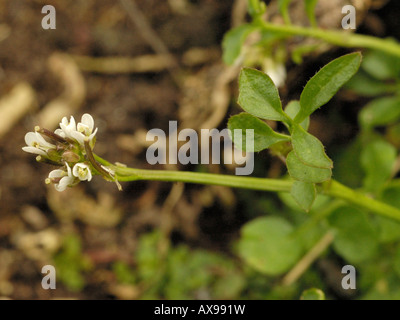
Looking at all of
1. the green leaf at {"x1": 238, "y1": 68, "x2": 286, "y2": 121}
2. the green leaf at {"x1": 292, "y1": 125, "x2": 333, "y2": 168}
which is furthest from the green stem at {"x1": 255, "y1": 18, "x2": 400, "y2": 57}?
the green leaf at {"x1": 292, "y1": 125, "x2": 333, "y2": 168}

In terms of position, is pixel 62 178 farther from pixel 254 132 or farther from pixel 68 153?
pixel 254 132

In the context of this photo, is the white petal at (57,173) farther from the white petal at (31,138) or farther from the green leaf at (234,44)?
the green leaf at (234,44)

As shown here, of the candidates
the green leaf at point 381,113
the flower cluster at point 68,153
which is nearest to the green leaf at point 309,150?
the flower cluster at point 68,153

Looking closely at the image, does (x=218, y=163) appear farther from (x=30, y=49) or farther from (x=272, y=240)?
(x=30, y=49)

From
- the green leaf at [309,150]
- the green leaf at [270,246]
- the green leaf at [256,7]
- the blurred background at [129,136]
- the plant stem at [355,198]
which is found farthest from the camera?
the blurred background at [129,136]

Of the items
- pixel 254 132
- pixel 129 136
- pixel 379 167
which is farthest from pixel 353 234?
pixel 129 136
